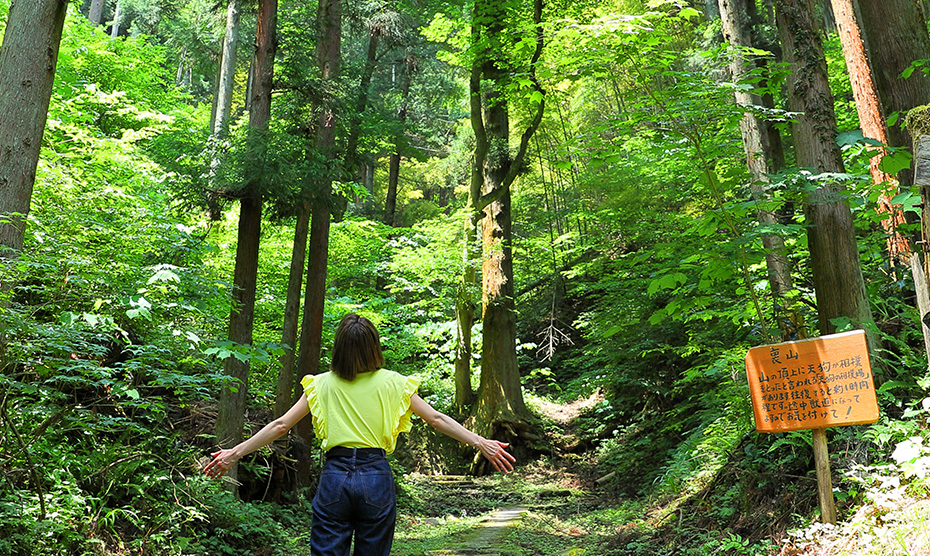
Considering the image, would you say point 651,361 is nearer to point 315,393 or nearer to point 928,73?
point 928,73

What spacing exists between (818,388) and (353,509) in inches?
126

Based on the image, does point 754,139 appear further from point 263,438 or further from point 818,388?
point 263,438

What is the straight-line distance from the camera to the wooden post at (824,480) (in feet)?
13.4

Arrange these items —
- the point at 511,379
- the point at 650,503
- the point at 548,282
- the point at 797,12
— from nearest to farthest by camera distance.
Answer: the point at 797,12
the point at 650,503
the point at 511,379
the point at 548,282

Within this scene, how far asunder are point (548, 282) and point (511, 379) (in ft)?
17.7

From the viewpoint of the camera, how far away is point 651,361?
10.8m

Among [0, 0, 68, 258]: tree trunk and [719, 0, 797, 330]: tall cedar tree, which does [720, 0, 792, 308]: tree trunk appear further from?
[0, 0, 68, 258]: tree trunk

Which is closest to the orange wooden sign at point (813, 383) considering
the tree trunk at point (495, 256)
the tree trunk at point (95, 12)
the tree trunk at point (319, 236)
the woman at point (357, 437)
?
the woman at point (357, 437)

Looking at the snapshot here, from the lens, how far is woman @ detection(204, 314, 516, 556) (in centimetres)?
259

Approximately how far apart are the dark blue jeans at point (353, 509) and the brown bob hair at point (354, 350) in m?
0.38

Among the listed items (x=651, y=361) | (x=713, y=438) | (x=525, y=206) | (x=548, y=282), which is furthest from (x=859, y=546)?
(x=525, y=206)

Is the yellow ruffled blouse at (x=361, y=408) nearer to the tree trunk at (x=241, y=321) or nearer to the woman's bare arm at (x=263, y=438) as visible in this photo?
the woman's bare arm at (x=263, y=438)

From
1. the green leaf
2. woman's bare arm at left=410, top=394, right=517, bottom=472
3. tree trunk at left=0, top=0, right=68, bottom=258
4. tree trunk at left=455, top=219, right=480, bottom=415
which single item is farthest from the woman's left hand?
tree trunk at left=455, top=219, right=480, bottom=415

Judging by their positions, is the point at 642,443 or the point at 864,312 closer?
the point at 864,312
